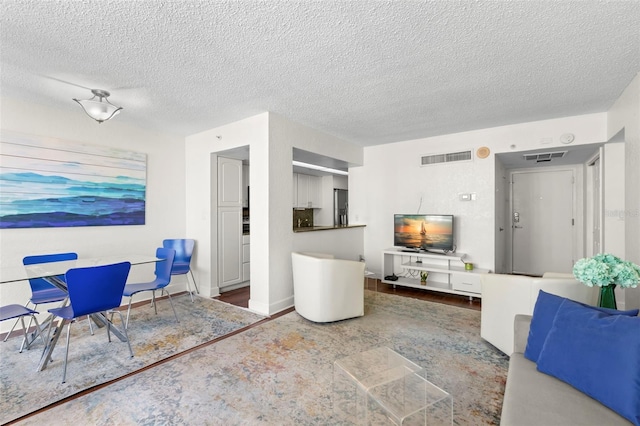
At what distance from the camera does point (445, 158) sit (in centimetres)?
482

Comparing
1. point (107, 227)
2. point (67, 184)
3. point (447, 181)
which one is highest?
point (447, 181)

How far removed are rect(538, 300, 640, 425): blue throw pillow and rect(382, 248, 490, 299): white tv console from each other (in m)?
2.73

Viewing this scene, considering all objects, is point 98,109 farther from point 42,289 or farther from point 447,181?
point 447,181

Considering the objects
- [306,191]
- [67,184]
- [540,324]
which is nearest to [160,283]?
[67,184]

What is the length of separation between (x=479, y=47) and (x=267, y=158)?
2438mm

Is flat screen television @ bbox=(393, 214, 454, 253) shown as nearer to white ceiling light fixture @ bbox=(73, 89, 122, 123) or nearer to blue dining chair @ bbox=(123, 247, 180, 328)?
A: blue dining chair @ bbox=(123, 247, 180, 328)

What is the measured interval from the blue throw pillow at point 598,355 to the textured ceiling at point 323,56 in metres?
1.87

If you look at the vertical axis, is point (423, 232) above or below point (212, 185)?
below

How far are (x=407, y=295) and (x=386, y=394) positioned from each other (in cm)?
294

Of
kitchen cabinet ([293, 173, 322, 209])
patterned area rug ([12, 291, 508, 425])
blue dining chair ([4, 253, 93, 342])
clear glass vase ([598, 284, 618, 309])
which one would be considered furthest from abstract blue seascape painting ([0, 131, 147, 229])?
clear glass vase ([598, 284, 618, 309])

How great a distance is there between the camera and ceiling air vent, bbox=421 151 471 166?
15.2ft

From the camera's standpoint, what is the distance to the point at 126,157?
411 centimetres

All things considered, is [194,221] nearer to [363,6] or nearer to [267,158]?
[267,158]

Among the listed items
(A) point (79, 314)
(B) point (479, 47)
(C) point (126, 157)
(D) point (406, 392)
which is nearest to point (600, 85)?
(B) point (479, 47)
